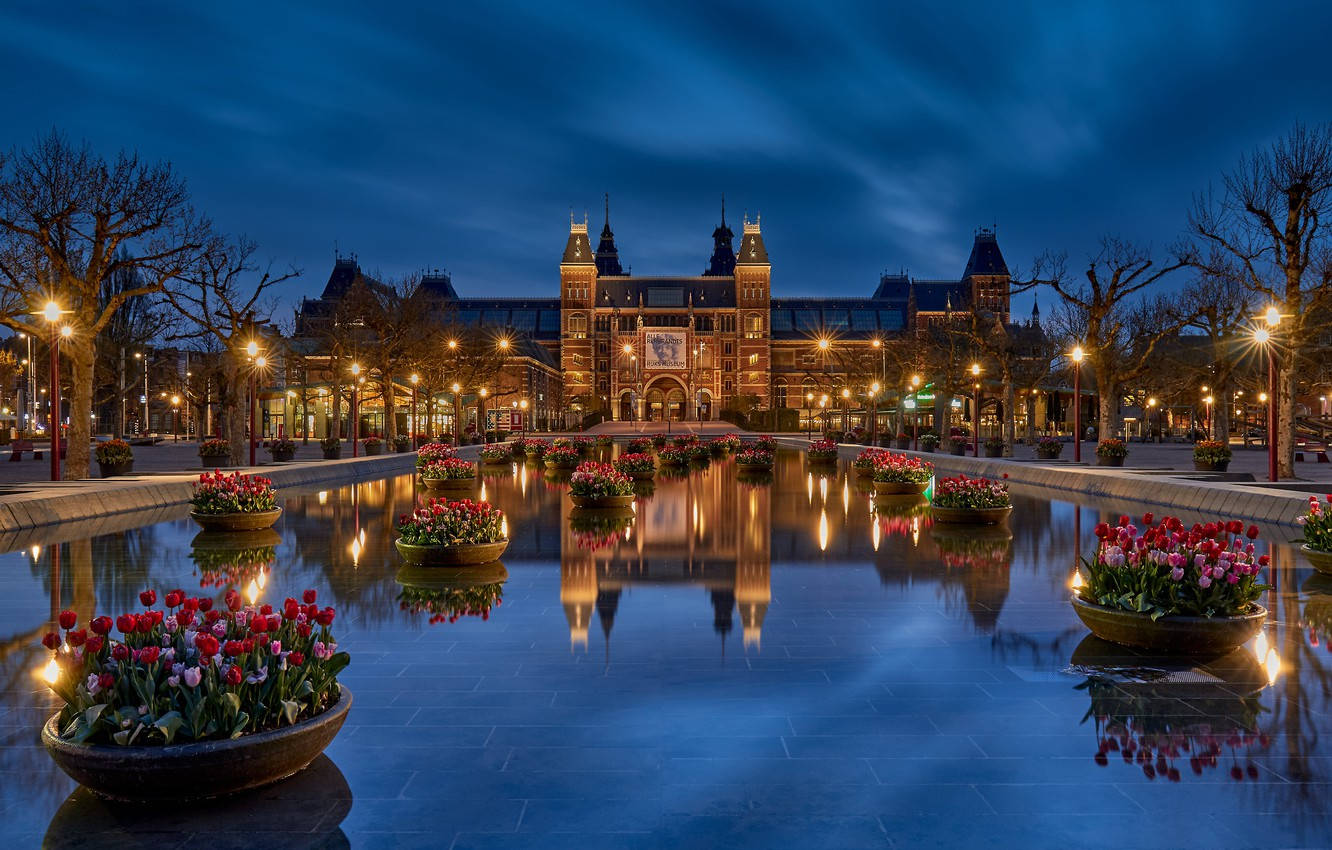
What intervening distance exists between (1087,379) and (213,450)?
5195 centimetres

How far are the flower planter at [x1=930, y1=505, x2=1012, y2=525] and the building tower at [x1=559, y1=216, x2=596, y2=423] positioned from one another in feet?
349

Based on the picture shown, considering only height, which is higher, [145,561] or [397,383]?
[397,383]

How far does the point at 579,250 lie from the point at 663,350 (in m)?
17.1

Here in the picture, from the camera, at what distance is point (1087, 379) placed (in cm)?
6188

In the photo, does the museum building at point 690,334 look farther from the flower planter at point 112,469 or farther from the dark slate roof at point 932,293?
the flower planter at point 112,469

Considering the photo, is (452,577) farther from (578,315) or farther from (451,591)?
(578,315)

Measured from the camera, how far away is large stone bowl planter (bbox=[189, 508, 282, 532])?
1466 centimetres

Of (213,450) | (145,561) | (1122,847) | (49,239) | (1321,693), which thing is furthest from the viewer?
(213,450)

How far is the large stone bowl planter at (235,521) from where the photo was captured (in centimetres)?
1466

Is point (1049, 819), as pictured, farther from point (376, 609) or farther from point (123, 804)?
point (376, 609)

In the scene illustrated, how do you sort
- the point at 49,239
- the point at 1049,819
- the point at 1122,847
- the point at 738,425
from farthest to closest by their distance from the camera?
the point at 738,425, the point at 49,239, the point at 1049,819, the point at 1122,847

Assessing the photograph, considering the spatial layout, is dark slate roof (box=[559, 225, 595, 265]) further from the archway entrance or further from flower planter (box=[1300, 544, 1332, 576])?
flower planter (box=[1300, 544, 1332, 576])

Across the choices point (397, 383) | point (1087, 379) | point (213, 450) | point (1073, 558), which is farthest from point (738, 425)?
point (1073, 558)

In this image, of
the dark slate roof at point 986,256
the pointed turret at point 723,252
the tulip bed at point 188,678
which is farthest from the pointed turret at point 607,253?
the tulip bed at point 188,678
